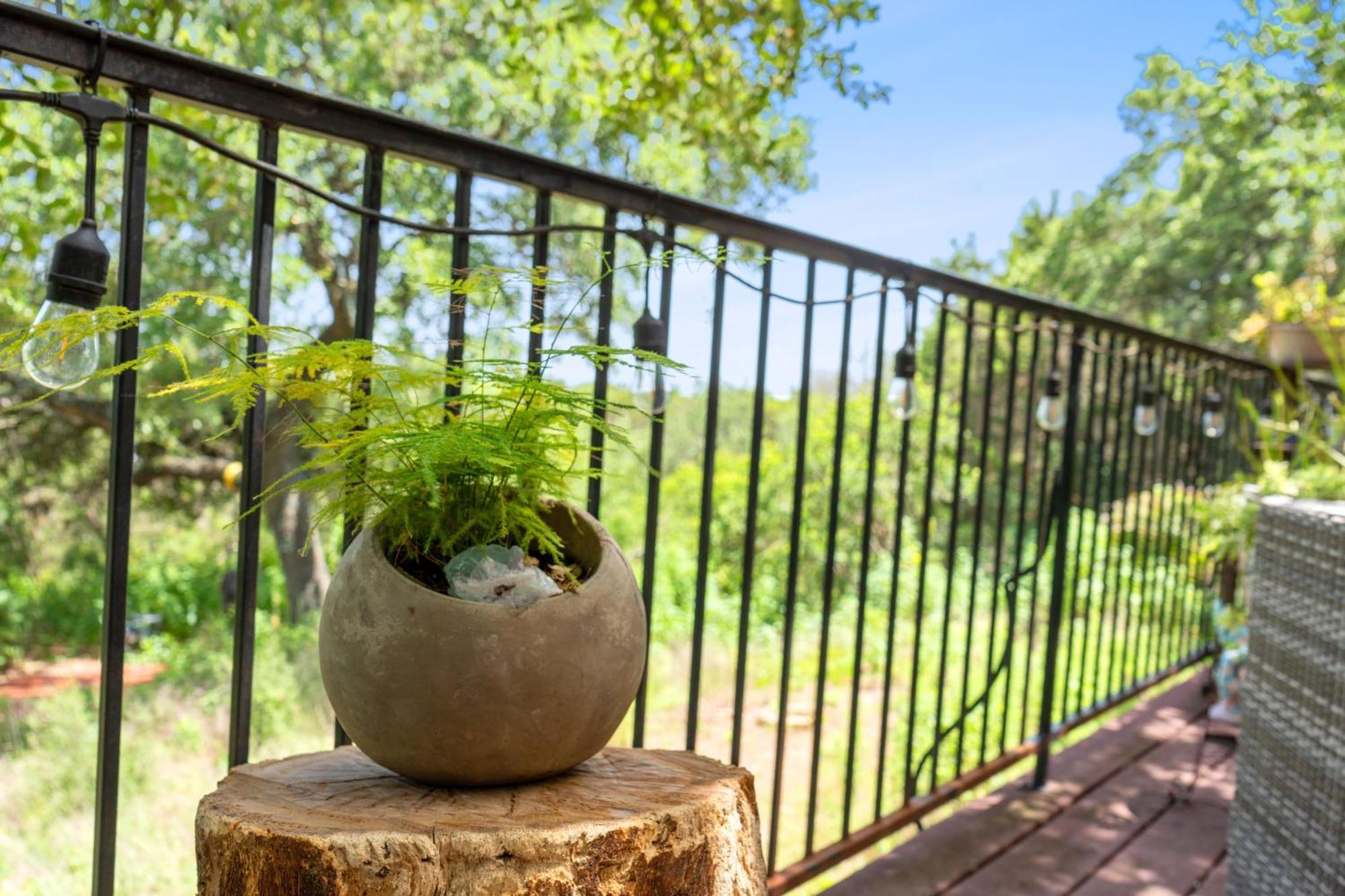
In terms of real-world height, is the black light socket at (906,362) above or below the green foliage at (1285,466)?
above

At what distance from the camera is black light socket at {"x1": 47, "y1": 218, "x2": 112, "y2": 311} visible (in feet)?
2.54

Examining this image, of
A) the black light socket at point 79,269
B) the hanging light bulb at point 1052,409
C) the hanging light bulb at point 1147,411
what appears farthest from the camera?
the hanging light bulb at point 1147,411

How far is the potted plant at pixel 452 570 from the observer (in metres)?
0.74

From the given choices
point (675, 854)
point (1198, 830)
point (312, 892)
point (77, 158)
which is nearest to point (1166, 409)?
point (1198, 830)

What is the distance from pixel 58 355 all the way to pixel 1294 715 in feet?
5.60

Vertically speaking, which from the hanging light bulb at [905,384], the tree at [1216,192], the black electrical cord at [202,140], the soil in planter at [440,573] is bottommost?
the soil in planter at [440,573]

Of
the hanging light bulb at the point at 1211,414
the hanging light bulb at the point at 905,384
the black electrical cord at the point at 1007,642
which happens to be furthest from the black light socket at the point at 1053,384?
the hanging light bulb at the point at 1211,414

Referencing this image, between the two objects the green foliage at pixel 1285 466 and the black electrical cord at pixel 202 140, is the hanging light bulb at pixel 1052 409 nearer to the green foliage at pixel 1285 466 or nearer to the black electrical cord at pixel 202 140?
the green foliage at pixel 1285 466

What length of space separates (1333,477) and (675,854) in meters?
1.90

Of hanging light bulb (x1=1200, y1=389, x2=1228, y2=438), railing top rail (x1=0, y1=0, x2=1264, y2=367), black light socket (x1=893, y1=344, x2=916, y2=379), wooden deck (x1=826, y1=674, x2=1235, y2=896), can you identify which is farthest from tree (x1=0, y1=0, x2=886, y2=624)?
wooden deck (x1=826, y1=674, x2=1235, y2=896)

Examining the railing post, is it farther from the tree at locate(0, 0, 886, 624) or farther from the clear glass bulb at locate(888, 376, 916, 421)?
the tree at locate(0, 0, 886, 624)

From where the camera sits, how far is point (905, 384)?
1697 millimetres

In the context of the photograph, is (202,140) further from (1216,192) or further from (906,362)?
(1216,192)

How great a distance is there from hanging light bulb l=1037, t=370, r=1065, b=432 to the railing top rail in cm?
82
